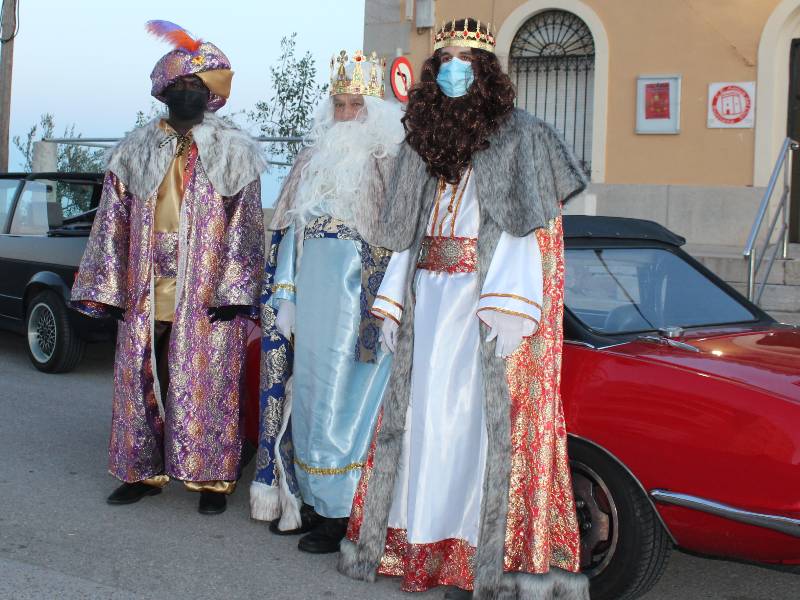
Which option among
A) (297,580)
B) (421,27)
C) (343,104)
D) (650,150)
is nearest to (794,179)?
(650,150)

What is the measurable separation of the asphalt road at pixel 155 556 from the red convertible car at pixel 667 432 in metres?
0.47

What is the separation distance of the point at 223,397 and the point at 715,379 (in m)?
2.20

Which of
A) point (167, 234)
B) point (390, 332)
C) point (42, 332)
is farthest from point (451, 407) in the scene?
point (42, 332)

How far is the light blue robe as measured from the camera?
390cm

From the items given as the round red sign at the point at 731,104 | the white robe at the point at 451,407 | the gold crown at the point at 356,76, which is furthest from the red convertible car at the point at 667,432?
the round red sign at the point at 731,104

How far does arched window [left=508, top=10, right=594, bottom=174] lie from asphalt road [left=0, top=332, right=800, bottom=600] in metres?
8.41

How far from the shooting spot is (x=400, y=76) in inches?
487

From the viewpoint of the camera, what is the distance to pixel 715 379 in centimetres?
317

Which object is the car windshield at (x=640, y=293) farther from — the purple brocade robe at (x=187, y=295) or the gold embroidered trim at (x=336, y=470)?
the purple brocade robe at (x=187, y=295)

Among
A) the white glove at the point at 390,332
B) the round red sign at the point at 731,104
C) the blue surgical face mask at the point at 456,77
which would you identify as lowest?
the white glove at the point at 390,332

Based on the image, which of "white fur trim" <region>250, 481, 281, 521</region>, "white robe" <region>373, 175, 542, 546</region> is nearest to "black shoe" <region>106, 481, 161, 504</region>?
"white fur trim" <region>250, 481, 281, 521</region>

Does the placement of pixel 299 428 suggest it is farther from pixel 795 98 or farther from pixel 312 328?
pixel 795 98

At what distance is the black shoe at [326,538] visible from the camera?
3932 mm

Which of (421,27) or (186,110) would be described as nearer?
(186,110)
